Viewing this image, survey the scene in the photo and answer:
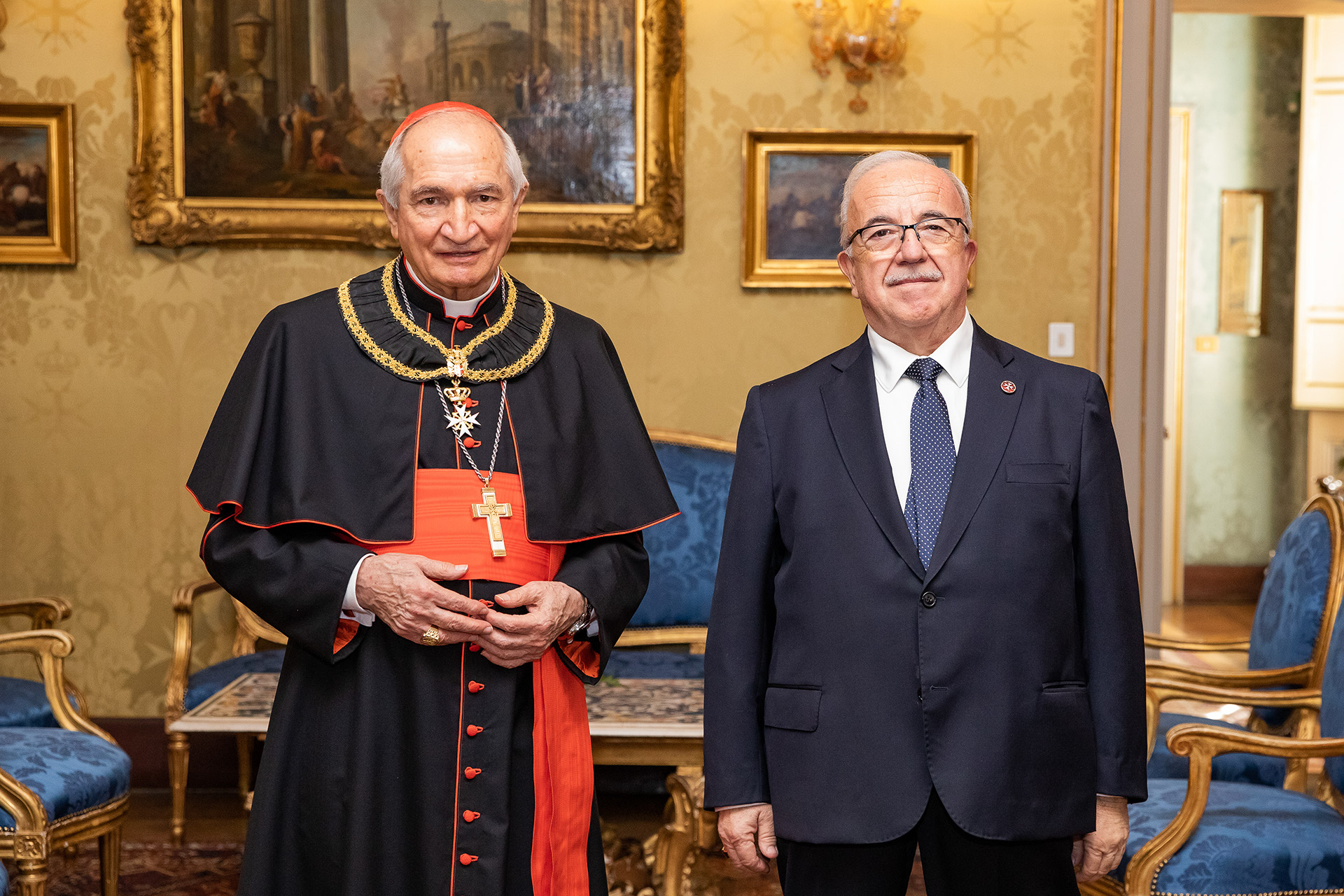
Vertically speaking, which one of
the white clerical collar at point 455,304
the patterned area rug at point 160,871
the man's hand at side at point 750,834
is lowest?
the patterned area rug at point 160,871

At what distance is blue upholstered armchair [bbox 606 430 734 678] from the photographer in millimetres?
4629

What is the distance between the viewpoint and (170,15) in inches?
178

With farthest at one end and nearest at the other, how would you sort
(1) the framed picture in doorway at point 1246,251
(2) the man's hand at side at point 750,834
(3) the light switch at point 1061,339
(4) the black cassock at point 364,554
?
(1) the framed picture in doorway at point 1246,251 → (3) the light switch at point 1061,339 → (4) the black cassock at point 364,554 → (2) the man's hand at side at point 750,834

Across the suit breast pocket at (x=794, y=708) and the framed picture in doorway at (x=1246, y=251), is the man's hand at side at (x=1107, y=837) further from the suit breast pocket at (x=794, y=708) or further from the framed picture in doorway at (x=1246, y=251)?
the framed picture in doorway at (x=1246, y=251)

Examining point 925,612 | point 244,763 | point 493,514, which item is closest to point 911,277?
point 925,612

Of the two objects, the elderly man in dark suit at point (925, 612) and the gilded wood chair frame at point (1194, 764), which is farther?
the gilded wood chair frame at point (1194, 764)

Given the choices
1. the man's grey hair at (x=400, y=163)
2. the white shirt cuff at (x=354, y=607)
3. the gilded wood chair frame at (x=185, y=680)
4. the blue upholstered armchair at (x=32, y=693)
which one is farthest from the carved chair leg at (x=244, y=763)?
the man's grey hair at (x=400, y=163)

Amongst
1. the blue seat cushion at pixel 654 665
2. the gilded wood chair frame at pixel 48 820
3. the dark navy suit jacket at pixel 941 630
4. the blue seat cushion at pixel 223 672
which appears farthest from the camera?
the blue seat cushion at pixel 654 665

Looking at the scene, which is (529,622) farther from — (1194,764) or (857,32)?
(857,32)

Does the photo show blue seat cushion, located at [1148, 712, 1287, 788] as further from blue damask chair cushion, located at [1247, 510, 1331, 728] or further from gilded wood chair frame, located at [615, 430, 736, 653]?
gilded wood chair frame, located at [615, 430, 736, 653]

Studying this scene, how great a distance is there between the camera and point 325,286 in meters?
4.67

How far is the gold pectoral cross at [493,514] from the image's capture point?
6.52ft

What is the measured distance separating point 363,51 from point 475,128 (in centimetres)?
286

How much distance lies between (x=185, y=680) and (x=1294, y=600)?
340 centimetres
